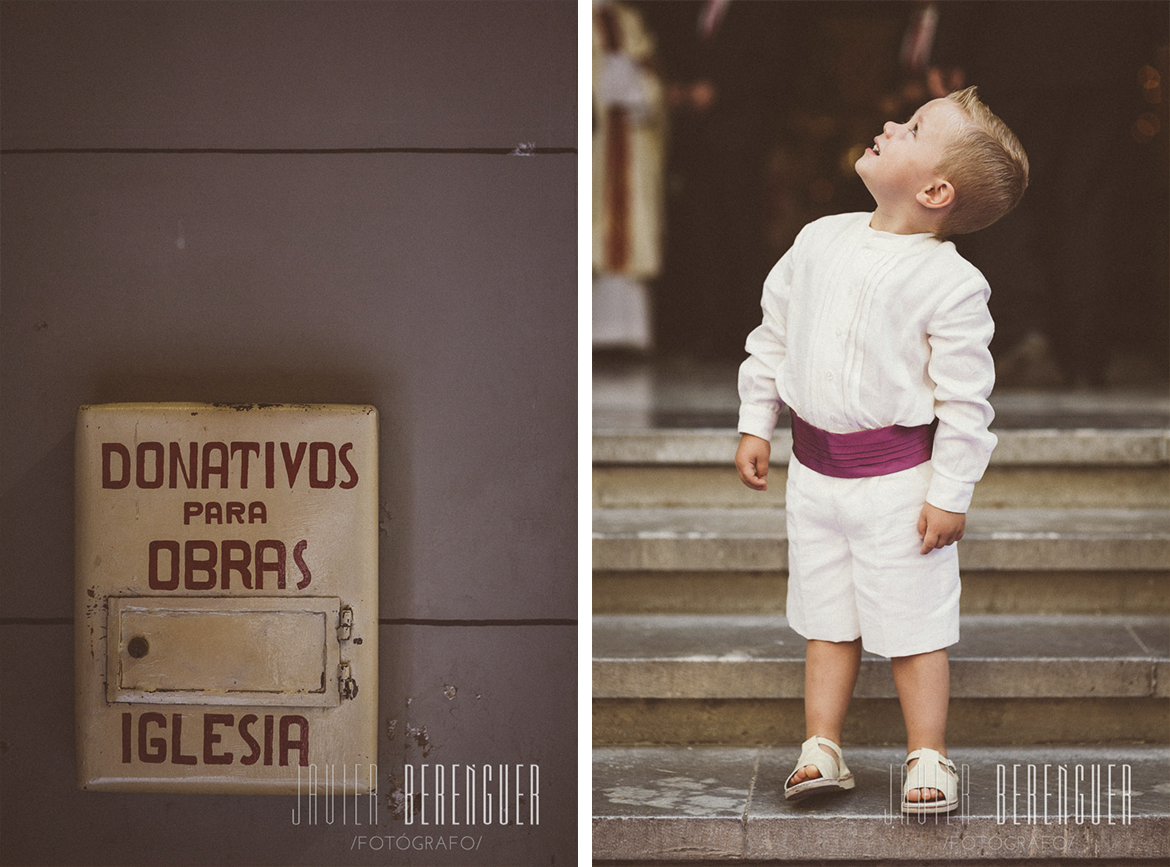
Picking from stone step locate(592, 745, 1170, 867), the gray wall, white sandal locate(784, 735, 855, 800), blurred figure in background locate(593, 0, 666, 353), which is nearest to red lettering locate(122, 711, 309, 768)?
the gray wall

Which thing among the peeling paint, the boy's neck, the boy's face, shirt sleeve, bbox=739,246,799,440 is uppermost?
the boy's face

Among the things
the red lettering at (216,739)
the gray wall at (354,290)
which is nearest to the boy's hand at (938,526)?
the gray wall at (354,290)

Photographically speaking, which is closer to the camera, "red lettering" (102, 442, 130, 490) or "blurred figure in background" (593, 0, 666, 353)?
"red lettering" (102, 442, 130, 490)

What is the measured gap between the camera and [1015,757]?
281 centimetres

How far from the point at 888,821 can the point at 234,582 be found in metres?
1.43

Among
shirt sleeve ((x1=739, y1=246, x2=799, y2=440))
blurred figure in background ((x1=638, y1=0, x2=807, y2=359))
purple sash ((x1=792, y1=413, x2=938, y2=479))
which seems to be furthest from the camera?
blurred figure in background ((x1=638, y1=0, x2=807, y2=359))

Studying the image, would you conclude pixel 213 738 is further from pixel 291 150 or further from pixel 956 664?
pixel 956 664

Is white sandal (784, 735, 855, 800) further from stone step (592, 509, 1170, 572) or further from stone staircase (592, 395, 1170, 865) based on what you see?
stone step (592, 509, 1170, 572)

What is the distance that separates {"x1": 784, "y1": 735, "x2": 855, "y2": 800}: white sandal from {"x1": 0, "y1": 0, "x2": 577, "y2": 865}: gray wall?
1.60ft

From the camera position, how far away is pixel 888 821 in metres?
2.47

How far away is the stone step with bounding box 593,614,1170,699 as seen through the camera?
2.88 metres

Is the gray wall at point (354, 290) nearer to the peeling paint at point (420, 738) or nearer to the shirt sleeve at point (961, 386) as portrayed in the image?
the peeling paint at point (420, 738)

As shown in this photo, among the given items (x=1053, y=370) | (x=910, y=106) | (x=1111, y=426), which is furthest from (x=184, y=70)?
(x=910, y=106)

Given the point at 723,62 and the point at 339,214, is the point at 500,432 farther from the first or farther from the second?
the point at 723,62
